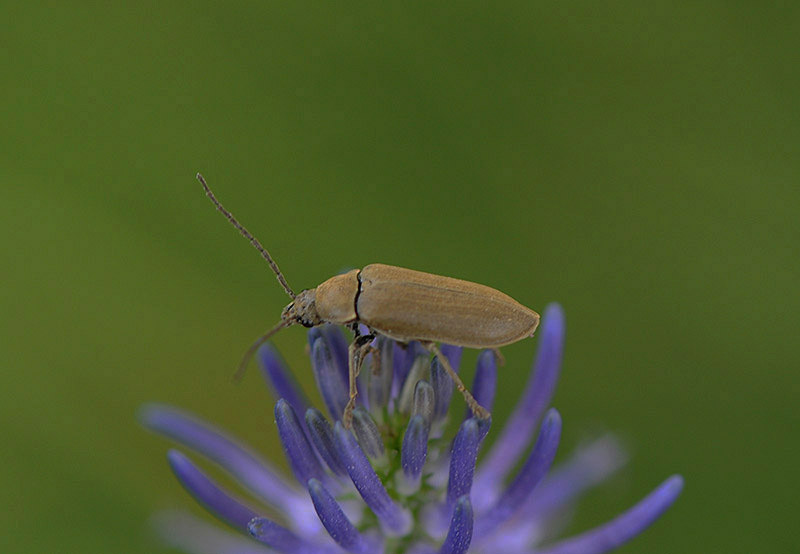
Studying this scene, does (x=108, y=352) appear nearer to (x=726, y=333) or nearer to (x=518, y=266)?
(x=518, y=266)

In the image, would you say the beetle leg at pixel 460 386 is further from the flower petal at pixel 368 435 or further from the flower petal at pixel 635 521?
the flower petal at pixel 635 521

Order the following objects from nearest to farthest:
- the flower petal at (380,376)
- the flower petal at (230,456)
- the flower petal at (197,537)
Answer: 1. the flower petal at (380,376)
2. the flower petal at (230,456)
3. the flower petal at (197,537)

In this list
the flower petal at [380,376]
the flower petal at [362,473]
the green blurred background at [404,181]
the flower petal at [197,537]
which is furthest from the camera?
the green blurred background at [404,181]

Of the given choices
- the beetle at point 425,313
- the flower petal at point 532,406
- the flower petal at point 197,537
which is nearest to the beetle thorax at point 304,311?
the beetle at point 425,313

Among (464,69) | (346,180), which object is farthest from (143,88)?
(464,69)

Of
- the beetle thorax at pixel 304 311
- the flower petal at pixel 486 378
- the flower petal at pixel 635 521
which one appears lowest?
the flower petal at pixel 635 521

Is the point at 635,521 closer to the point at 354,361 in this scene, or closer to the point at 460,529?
the point at 460,529

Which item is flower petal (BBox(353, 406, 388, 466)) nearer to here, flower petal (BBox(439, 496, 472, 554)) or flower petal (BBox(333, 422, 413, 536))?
flower petal (BBox(333, 422, 413, 536))
